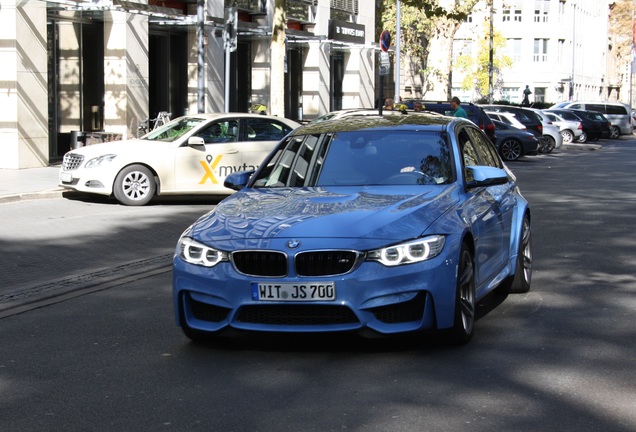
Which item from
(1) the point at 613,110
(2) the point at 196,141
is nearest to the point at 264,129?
(2) the point at 196,141

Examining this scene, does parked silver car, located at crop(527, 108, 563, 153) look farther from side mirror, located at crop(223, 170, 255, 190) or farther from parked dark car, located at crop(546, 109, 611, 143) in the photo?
side mirror, located at crop(223, 170, 255, 190)

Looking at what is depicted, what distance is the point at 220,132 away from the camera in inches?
757

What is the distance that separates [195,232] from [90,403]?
1.67 metres

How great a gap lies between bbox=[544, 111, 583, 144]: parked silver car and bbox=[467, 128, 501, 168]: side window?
42674 millimetres

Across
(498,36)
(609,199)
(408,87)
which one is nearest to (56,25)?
(609,199)

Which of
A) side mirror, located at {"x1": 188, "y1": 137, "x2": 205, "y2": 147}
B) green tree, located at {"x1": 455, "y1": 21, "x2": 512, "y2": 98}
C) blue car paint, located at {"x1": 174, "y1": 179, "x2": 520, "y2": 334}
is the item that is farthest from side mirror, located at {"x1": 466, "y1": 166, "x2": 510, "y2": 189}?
green tree, located at {"x1": 455, "y1": 21, "x2": 512, "y2": 98}

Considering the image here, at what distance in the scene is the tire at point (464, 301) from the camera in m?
7.21

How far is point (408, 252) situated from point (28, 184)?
50.7ft

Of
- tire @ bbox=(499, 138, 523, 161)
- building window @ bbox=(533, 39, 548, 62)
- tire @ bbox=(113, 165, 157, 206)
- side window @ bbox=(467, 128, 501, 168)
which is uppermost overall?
building window @ bbox=(533, 39, 548, 62)

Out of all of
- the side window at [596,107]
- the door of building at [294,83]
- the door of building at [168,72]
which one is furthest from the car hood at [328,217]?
the side window at [596,107]

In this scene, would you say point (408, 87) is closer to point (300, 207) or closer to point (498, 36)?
point (498, 36)

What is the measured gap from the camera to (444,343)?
7406 millimetres

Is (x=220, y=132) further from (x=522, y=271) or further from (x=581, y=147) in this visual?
(x=581, y=147)

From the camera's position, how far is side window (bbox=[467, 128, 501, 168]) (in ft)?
30.2
